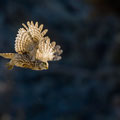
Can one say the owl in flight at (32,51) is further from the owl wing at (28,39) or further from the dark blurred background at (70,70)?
the dark blurred background at (70,70)

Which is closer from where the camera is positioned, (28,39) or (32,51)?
(32,51)

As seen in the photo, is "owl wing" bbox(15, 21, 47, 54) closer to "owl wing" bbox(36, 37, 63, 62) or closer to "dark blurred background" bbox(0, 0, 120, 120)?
"owl wing" bbox(36, 37, 63, 62)

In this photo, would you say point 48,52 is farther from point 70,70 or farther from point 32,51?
point 70,70

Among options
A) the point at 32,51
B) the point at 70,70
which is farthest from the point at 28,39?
the point at 70,70

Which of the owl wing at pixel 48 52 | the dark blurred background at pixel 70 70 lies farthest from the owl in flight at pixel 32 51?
the dark blurred background at pixel 70 70

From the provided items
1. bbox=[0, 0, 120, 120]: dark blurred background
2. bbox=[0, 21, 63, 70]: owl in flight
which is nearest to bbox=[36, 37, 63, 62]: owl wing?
bbox=[0, 21, 63, 70]: owl in flight

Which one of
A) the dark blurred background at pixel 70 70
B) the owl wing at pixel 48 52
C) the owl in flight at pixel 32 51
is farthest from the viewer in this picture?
the dark blurred background at pixel 70 70
